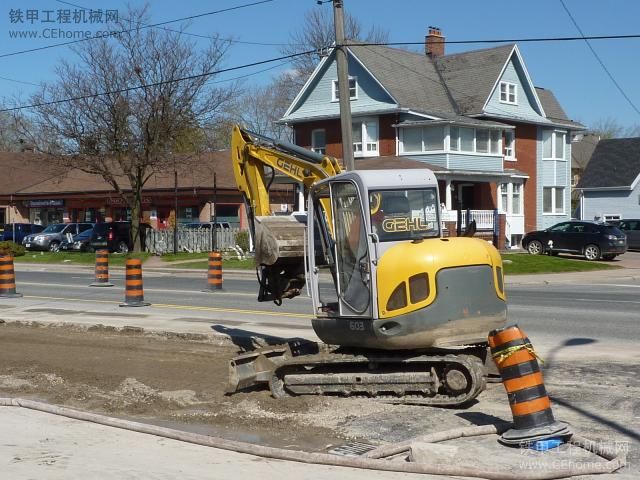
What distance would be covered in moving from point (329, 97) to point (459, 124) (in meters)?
7.77

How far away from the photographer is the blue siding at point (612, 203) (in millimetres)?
56156

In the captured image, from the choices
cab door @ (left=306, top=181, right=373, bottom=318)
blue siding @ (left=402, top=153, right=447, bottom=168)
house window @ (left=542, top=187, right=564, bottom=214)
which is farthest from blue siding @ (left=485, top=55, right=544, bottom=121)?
cab door @ (left=306, top=181, right=373, bottom=318)

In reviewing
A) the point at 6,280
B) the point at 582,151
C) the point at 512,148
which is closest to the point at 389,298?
the point at 6,280

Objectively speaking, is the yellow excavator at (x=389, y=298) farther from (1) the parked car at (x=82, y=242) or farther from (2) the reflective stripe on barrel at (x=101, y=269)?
(1) the parked car at (x=82, y=242)

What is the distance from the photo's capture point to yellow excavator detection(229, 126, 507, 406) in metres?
8.95

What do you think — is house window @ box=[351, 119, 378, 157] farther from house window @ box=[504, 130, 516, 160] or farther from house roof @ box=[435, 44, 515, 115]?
house window @ box=[504, 130, 516, 160]

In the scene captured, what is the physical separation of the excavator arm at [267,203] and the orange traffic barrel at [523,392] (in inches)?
115

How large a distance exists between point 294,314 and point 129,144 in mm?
23658

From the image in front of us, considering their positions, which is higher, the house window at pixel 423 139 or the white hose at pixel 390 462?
the house window at pixel 423 139

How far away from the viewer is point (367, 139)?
45.2 metres

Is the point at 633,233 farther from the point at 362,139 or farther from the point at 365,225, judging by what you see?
the point at 365,225

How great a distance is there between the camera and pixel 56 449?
7.96 meters

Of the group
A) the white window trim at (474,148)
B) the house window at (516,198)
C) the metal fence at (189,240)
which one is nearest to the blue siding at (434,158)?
the white window trim at (474,148)

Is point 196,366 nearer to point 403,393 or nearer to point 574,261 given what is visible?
point 403,393
